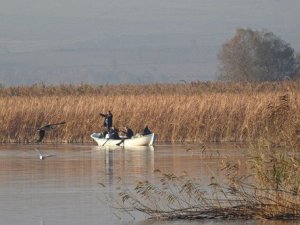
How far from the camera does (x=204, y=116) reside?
36.2 meters

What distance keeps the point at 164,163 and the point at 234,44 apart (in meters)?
74.4

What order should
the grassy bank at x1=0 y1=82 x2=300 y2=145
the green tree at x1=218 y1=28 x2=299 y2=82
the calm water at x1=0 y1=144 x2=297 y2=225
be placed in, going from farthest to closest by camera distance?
the green tree at x1=218 y1=28 x2=299 y2=82 → the grassy bank at x1=0 y1=82 x2=300 y2=145 → the calm water at x1=0 y1=144 x2=297 y2=225

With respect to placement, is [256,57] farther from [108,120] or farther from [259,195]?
[259,195]

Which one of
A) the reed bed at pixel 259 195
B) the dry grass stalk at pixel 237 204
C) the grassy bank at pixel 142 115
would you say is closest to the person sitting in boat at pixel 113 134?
the grassy bank at pixel 142 115

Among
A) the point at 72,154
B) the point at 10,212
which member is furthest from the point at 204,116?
the point at 10,212

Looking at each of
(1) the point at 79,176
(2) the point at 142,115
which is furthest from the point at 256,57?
(1) the point at 79,176

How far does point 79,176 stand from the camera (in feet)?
71.9

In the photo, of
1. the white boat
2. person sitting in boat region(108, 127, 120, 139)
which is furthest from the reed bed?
person sitting in boat region(108, 127, 120, 139)

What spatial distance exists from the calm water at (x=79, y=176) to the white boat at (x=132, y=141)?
0.62 m

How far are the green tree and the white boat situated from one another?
58.9 metres

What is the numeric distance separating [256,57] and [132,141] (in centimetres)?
6339

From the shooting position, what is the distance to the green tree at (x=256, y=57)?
9538 cm

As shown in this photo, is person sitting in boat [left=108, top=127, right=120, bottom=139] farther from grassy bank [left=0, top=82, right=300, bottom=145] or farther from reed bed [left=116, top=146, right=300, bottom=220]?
reed bed [left=116, top=146, right=300, bottom=220]

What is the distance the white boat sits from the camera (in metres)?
33.8
